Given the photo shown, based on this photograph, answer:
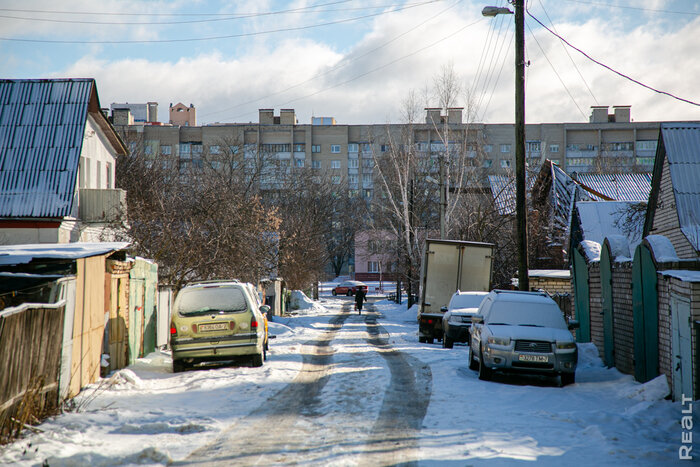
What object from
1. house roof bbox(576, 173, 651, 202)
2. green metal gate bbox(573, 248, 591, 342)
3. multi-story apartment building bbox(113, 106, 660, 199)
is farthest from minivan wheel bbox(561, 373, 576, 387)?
multi-story apartment building bbox(113, 106, 660, 199)

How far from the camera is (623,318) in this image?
14305mm

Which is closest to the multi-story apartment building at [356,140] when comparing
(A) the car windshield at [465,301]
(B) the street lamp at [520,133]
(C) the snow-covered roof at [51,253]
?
(A) the car windshield at [465,301]

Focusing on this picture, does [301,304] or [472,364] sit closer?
[472,364]

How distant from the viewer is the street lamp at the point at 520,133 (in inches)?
717

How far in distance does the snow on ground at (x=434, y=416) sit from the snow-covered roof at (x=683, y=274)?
173 cm

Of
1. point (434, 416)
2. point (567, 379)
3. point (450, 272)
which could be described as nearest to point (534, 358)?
point (567, 379)

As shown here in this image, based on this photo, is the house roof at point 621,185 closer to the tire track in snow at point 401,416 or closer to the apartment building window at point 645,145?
the tire track in snow at point 401,416

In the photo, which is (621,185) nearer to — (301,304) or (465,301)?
(465,301)

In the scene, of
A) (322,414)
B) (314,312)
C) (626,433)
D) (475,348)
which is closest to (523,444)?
(626,433)

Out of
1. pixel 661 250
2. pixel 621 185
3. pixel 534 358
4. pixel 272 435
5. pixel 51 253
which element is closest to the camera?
pixel 272 435

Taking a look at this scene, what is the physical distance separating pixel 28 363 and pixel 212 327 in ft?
19.1

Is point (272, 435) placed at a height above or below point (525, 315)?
below

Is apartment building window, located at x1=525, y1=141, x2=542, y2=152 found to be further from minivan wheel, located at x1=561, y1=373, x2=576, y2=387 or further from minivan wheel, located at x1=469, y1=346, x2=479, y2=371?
minivan wheel, located at x1=561, y1=373, x2=576, y2=387

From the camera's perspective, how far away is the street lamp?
18203 millimetres
